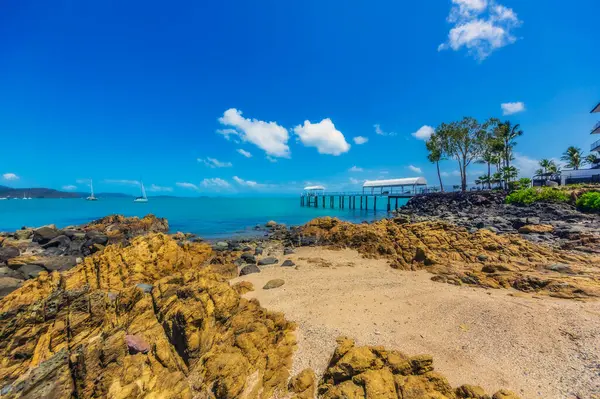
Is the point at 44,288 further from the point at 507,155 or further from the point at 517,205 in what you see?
the point at 507,155

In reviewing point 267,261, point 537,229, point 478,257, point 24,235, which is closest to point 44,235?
point 24,235

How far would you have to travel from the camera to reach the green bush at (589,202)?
2395 cm

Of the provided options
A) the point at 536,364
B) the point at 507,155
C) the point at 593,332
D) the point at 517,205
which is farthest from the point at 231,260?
the point at 507,155

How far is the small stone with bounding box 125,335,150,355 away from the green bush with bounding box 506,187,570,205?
41.1 metres

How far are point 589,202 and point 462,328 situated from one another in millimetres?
30987

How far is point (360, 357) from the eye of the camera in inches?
195

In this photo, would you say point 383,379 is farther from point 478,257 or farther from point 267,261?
point 267,261

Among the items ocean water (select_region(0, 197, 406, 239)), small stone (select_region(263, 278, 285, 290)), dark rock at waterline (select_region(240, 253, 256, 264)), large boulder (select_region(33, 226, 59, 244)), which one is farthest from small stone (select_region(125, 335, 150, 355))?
large boulder (select_region(33, 226, 59, 244))

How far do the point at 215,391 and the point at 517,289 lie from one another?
11.0 metres

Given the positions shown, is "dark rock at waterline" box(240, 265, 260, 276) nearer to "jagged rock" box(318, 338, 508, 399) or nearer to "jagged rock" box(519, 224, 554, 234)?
"jagged rock" box(318, 338, 508, 399)

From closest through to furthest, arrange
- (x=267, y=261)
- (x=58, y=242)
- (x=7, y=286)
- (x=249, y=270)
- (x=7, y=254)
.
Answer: (x=7, y=286) < (x=249, y=270) < (x=267, y=261) < (x=7, y=254) < (x=58, y=242)

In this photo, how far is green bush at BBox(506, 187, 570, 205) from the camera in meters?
28.9

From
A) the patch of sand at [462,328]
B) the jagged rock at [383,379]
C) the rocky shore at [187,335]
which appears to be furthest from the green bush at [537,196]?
the jagged rock at [383,379]

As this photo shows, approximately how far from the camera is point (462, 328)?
6.87 m
